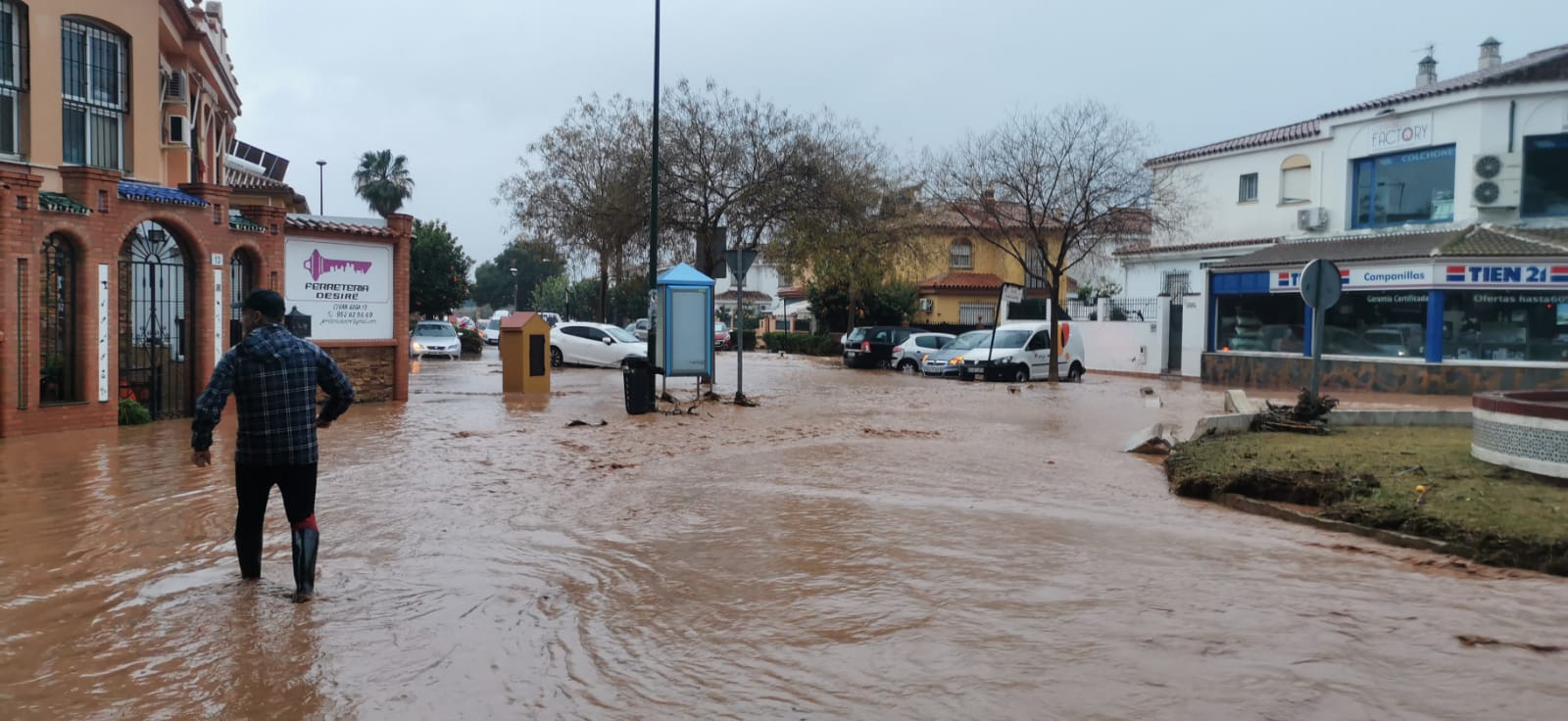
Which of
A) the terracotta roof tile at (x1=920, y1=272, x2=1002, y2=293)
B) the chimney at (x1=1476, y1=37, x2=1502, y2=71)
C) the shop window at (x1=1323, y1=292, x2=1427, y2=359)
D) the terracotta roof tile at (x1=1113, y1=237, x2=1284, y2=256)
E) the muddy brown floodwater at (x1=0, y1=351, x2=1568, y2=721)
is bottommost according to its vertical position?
the muddy brown floodwater at (x1=0, y1=351, x2=1568, y2=721)

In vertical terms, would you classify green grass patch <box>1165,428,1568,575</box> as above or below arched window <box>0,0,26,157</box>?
below

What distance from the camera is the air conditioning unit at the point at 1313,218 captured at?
100ft

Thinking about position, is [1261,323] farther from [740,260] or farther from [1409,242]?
[740,260]

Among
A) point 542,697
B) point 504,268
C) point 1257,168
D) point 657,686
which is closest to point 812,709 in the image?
point 657,686

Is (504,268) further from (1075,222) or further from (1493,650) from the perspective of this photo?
(1493,650)

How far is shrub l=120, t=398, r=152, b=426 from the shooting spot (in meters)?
14.7

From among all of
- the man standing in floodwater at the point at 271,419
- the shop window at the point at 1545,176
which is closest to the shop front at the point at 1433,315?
the shop window at the point at 1545,176

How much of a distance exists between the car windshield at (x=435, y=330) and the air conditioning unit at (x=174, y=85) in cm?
1759

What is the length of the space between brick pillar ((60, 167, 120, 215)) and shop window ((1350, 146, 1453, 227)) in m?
28.0

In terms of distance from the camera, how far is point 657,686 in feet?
16.6

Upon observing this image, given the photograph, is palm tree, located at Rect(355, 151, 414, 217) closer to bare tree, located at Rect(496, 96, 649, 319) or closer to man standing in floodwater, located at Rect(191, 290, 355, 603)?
bare tree, located at Rect(496, 96, 649, 319)

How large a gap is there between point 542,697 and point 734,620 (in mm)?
1465

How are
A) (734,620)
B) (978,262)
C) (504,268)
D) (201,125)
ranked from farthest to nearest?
(504,268) < (978,262) < (201,125) < (734,620)

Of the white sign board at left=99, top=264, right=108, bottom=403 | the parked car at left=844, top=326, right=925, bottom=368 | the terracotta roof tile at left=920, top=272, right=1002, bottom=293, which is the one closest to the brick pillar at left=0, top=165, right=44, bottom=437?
the white sign board at left=99, top=264, right=108, bottom=403
